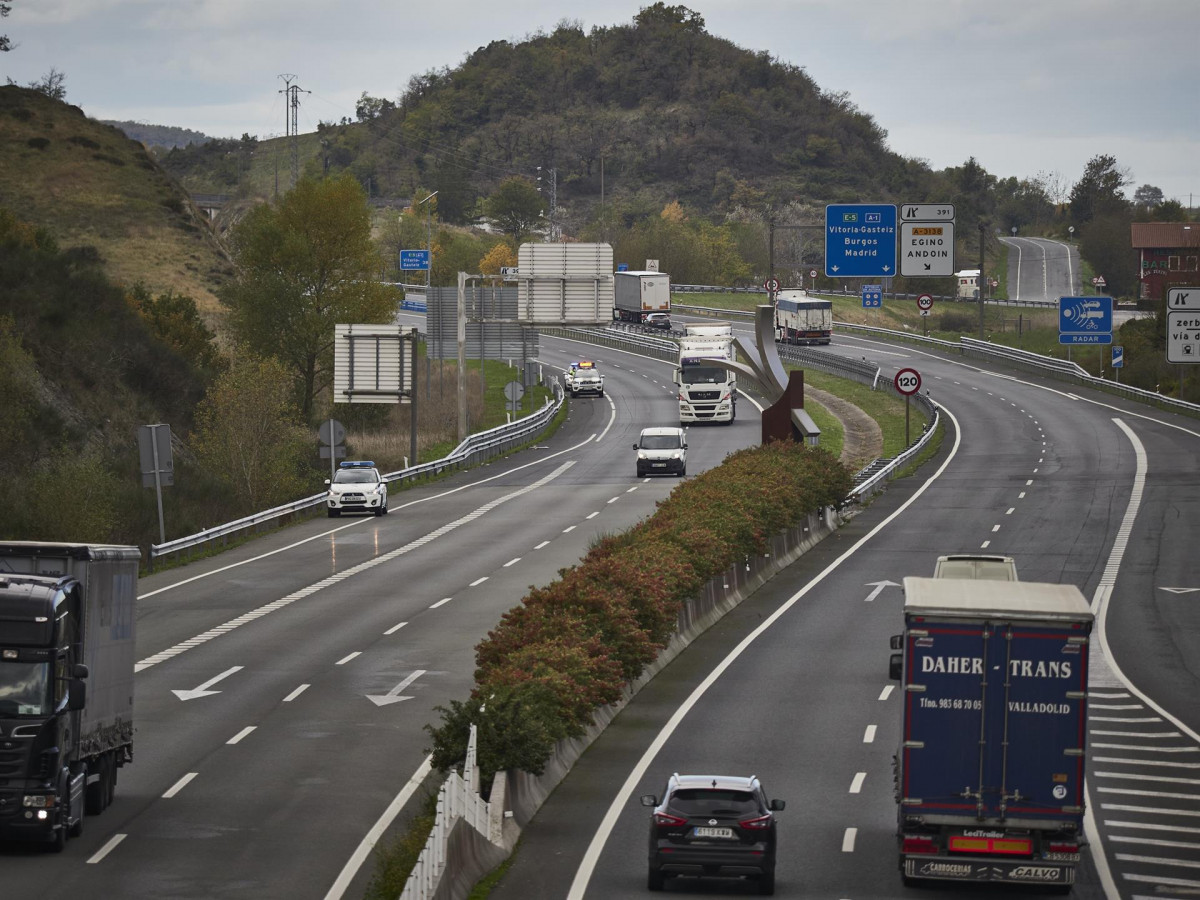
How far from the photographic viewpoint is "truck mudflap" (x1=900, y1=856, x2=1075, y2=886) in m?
17.0

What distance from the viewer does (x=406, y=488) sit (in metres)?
62.0

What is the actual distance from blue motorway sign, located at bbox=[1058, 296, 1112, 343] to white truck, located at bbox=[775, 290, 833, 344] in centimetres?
2433

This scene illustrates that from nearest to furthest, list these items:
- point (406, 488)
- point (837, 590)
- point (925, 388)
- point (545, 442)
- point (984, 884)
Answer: point (984, 884)
point (837, 590)
point (406, 488)
point (545, 442)
point (925, 388)

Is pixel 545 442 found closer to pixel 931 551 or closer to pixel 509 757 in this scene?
pixel 931 551

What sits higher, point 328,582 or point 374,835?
point 374,835

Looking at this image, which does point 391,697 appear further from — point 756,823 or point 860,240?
point 860,240

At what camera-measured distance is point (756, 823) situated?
1709 centimetres

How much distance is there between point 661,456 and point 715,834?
45.7 m

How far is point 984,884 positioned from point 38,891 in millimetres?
10016

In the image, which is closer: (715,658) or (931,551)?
(715,658)

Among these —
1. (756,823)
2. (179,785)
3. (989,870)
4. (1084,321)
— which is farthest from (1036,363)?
(756,823)

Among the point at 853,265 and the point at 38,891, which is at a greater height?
the point at 853,265

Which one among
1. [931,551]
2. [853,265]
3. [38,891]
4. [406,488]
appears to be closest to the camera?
[38,891]

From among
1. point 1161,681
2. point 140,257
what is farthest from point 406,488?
point 140,257
